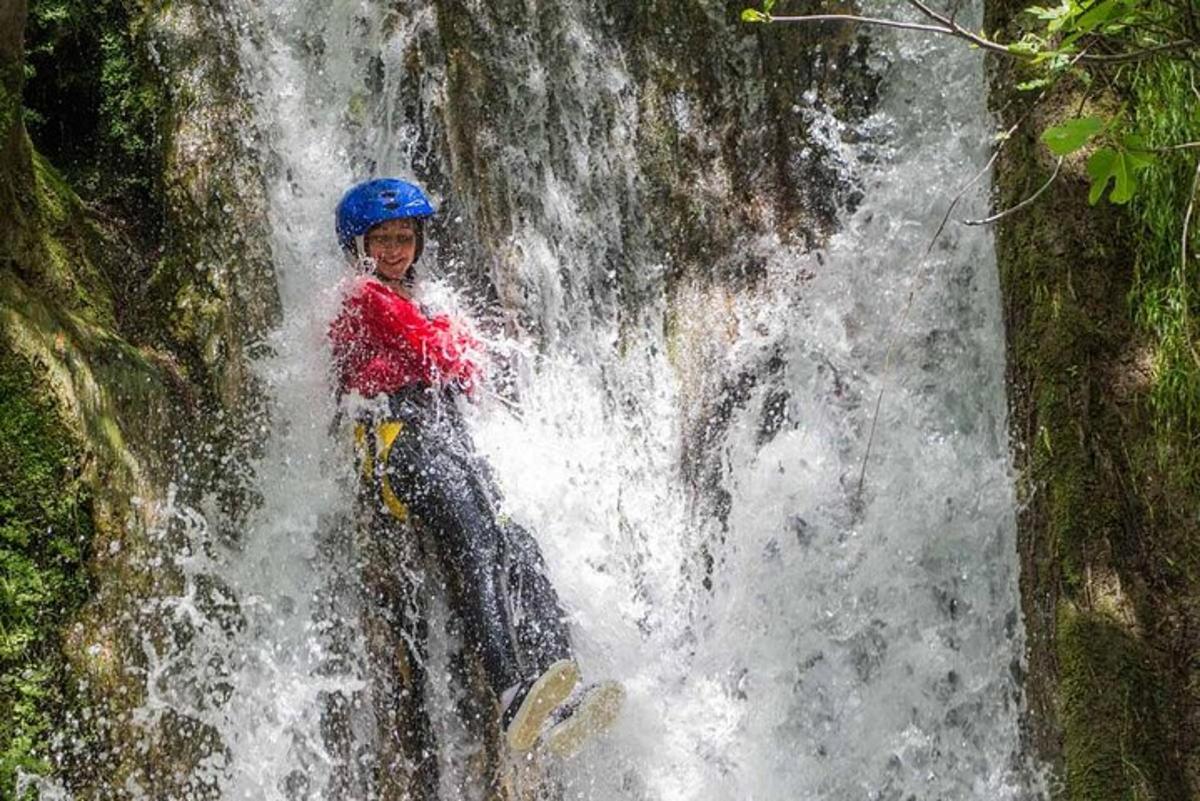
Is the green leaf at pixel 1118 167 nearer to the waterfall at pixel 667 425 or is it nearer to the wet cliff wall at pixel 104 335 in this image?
the waterfall at pixel 667 425

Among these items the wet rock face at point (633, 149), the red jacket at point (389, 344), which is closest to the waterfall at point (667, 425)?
the wet rock face at point (633, 149)

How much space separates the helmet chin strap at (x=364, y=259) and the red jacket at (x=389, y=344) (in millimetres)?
129

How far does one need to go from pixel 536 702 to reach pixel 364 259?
1806mm

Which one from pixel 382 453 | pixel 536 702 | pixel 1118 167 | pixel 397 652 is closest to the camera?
pixel 1118 167

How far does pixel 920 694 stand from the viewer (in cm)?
491

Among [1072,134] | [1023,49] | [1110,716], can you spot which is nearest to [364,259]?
[1023,49]

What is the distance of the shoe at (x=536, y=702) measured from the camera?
435 cm

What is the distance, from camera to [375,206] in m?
5.16

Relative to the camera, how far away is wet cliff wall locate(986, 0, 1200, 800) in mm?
4234

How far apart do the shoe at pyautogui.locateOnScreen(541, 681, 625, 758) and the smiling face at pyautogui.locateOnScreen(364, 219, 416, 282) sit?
1750mm

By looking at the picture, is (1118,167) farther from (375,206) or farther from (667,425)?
(375,206)

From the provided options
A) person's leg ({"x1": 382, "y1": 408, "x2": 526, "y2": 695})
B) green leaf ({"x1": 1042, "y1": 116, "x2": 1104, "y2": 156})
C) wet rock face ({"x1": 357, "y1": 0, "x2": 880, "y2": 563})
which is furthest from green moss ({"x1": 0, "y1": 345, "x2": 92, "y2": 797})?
green leaf ({"x1": 1042, "y1": 116, "x2": 1104, "y2": 156})

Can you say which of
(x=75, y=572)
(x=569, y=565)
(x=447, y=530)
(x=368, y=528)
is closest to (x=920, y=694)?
(x=569, y=565)

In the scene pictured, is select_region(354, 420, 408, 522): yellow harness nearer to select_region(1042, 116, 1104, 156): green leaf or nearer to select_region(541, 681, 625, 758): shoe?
select_region(541, 681, 625, 758): shoe
